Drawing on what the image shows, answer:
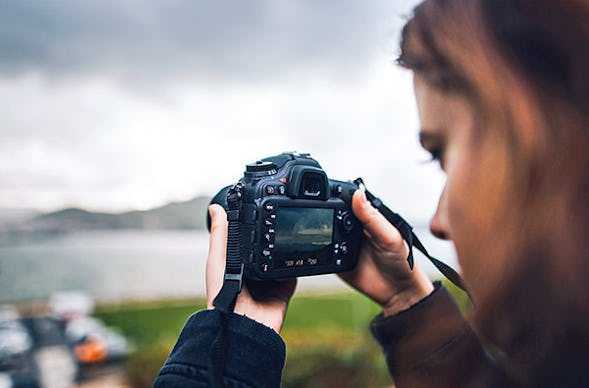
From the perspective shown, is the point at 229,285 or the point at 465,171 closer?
the point at 465,171

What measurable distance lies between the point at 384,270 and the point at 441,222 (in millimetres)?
226

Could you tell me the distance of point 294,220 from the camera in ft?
2.09

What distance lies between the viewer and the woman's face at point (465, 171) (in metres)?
0.43

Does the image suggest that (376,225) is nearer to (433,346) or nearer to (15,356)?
(433,346)

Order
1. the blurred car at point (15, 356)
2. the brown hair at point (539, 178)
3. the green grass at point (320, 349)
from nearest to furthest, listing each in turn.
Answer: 1. the brown hair at point (539, 178)
2. the green grass at point (320, 349)
3. the blurred car at point (15, 356)

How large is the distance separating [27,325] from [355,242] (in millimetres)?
4212

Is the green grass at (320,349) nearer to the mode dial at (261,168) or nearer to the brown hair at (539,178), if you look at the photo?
the mode dial at (261,168)

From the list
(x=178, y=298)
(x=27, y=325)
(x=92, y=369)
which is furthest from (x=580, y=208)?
(x=27, y=325)

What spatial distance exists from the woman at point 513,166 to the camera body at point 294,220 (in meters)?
0.12

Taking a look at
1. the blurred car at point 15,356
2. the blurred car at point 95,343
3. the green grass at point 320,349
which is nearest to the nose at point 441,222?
the green grass at point 320,349

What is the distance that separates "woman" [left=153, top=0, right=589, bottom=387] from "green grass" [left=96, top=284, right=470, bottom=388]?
1.57 metres

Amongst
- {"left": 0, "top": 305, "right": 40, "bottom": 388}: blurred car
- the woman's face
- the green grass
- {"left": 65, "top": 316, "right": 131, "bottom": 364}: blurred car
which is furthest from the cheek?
{"left": 65, "top": 316, "right": 131, "bottom": 364}: blurred car

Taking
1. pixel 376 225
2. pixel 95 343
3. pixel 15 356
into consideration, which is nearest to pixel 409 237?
pixel 376 225

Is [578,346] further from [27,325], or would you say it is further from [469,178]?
[27,325]
